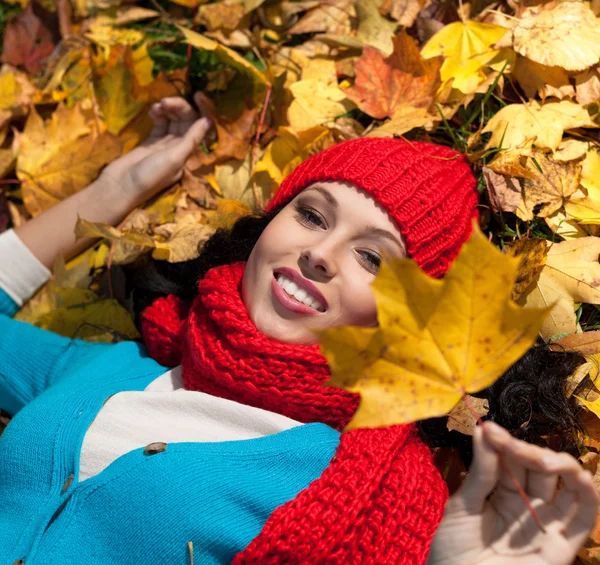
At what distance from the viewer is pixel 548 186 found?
1820 mm

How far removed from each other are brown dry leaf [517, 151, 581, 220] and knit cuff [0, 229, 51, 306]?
1.57m

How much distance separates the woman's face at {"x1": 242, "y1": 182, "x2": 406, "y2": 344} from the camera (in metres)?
1.50

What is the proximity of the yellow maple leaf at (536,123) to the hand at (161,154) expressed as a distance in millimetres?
1027

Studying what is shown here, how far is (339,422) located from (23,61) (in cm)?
214

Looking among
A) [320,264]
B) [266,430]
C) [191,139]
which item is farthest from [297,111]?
[266,430]

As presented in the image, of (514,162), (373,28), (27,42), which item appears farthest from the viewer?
(27,42)

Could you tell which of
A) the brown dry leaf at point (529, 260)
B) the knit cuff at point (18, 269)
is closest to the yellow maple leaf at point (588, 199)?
the brown dry leaf at point (529, 260)

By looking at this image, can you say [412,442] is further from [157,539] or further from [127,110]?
[127,110]

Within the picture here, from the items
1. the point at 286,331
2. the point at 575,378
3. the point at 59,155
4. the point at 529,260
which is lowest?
the point at 575,378

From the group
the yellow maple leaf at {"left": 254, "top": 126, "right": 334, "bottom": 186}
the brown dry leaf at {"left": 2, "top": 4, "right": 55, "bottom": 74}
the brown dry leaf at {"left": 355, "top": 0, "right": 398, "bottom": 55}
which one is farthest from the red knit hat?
the brown dry leaf at {"left": 2, "top": 4, "right": 55, "bottom": 74}

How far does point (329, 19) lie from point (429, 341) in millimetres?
1789

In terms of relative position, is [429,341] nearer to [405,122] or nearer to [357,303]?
[357,303]

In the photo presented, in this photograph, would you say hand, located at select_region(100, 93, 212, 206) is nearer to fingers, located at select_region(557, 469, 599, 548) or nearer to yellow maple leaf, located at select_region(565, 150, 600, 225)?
yellow maple leaf, located at select_region(565, 150, 600, 225)

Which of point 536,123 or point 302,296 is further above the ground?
point 302,296
